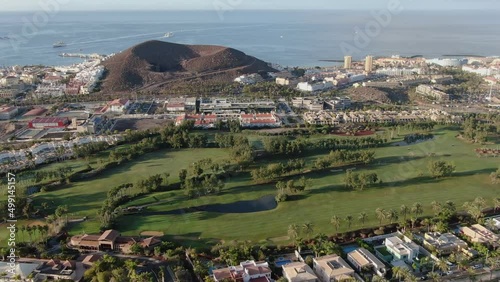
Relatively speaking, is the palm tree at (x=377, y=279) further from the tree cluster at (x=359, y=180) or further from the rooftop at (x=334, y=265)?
the tree cluster at (x=359, y=180)

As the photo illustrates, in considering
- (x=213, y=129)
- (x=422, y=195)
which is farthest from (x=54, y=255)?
(x=213, y=129)

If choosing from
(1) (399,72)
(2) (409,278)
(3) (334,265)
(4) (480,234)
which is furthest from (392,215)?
(1) (399,72)

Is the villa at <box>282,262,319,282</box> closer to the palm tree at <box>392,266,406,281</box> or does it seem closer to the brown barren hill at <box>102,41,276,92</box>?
the palm tree at <box>392,266,406,281</box>

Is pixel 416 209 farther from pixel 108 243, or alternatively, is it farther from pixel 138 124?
pixel 138 124

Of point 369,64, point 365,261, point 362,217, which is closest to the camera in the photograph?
point 365,261

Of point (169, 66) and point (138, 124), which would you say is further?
point (169, 66)
